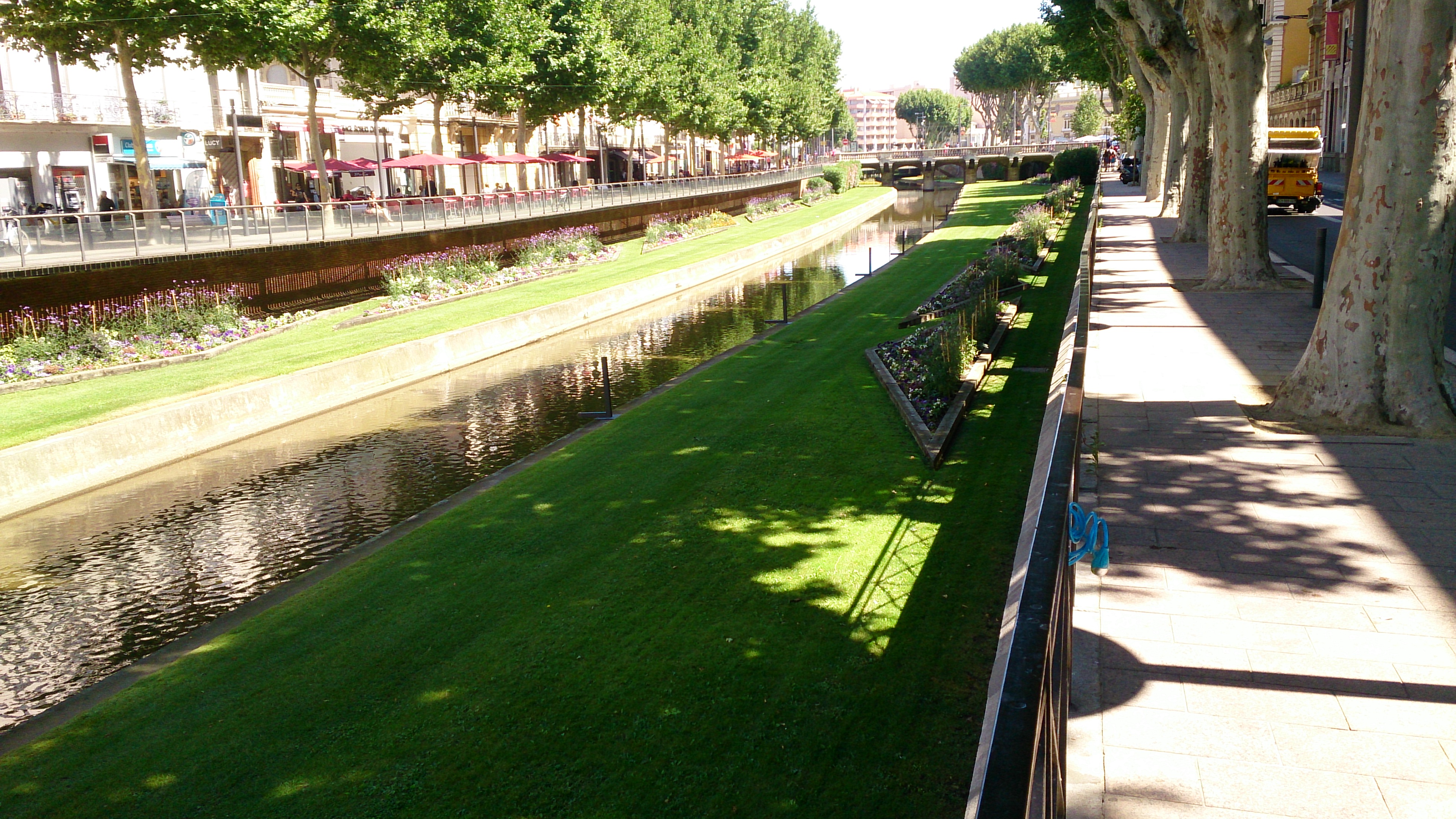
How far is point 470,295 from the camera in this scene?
96.1 feet

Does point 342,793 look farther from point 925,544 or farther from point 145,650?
point 925,544

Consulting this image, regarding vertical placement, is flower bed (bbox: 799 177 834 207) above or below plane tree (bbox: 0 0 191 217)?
below

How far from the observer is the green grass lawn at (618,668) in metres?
6.13

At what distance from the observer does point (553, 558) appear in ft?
31.9

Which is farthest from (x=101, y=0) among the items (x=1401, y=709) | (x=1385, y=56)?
(x=1401, y=709)

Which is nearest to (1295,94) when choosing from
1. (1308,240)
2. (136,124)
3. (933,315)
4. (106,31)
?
(1308,240)

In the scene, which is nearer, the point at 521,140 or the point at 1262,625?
the point at 1262,625

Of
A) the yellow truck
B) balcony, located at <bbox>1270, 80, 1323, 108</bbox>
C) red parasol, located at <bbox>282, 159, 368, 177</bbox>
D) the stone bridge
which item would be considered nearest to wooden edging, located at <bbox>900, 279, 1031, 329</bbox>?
the yellow truck

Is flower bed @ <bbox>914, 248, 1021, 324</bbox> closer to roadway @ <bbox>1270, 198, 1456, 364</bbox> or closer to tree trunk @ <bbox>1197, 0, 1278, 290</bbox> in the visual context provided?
tree trunk @ <bbox>1197, 0, 1278, 290</bbox>

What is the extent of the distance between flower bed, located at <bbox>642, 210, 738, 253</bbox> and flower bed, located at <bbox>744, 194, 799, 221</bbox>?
7.15 feet

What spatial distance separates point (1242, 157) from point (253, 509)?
1635 centimetres

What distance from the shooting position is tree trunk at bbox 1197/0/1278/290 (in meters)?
17.4

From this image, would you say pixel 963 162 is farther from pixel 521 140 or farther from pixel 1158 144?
pixel 521 140

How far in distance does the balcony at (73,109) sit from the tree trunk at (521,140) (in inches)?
562
